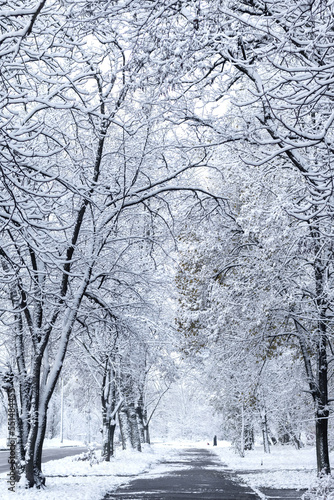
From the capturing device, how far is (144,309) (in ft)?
50.2

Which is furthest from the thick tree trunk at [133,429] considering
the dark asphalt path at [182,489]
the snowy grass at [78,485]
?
the dark asphalt path at [182,489]

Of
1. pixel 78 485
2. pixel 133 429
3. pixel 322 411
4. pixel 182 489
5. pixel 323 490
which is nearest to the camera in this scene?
pixel 323 490

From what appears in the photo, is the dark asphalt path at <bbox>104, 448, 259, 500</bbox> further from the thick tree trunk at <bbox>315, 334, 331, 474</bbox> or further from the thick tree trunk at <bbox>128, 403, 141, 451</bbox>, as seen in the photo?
the thick tree trunk at <bbox>128, 403, 141, 451</bbox>

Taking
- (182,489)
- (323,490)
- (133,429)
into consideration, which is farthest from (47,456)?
(323,490)

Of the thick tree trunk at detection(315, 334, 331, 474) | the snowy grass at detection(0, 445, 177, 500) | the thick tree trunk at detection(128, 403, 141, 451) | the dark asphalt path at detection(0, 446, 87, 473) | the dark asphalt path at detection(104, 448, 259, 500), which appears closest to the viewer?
the snowy grass at detection(0, 445, 177, 500)

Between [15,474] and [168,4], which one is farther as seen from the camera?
[15,474]

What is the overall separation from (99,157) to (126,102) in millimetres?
1445

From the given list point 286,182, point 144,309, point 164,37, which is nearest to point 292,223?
point 286,182

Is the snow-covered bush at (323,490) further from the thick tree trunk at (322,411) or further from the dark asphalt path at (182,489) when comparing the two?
the thick tree trunk at (322,411)

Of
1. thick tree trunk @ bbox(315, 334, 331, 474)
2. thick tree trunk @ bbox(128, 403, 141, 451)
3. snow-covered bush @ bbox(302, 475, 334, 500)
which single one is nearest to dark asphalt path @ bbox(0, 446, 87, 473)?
thick tree trunk @ bbox(128, 403, 141, 451)

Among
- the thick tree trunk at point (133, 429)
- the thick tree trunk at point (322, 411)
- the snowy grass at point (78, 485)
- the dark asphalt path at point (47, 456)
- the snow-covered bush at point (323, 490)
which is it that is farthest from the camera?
the thick tree trunk at point (133, 429)

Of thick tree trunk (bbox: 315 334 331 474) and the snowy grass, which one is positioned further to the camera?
thick tree trunk (bbox: 315 334 331 474)

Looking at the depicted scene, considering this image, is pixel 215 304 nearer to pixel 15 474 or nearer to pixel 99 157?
pixel 99 157

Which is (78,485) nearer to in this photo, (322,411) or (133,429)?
(322,411)
